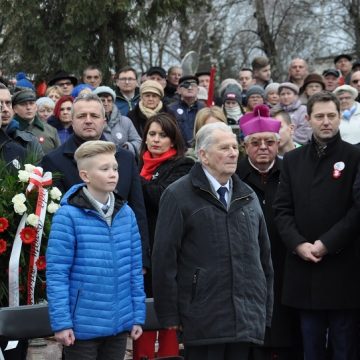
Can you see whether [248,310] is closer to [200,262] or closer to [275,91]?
[200,262]

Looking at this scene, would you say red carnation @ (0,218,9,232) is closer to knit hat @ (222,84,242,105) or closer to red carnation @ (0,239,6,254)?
red carnation @ (0,239,6,254)

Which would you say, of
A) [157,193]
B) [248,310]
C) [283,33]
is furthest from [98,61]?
[283,33]

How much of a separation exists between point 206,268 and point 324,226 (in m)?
1.49

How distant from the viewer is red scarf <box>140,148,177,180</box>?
272 inches

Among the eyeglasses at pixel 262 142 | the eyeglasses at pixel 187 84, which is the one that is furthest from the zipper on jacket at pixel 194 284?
the eyeglasses at pixel 187 84

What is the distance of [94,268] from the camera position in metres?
5.12

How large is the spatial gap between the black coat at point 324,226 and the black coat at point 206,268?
107 cm

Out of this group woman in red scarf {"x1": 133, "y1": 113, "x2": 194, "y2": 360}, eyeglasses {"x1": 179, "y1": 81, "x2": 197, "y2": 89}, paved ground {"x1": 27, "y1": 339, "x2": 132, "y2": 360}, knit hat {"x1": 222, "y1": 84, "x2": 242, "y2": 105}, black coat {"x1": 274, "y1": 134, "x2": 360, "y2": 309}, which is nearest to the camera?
black coat {"x1": 274, "y1": 134, "x2": 360, "y2": 309}

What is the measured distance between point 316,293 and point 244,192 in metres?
1.32

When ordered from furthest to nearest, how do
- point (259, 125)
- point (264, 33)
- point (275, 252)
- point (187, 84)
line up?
point (264, 33)
point (187, 84)
point (259, 125)
point (275, 252)

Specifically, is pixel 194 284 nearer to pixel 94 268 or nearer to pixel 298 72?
pixel 94 268

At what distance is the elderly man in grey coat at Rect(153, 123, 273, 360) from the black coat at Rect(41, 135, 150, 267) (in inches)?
45.7

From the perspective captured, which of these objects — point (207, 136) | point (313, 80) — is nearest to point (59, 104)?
point (313, 80)

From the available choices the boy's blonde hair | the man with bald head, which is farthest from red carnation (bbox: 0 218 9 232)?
the man with bald head
